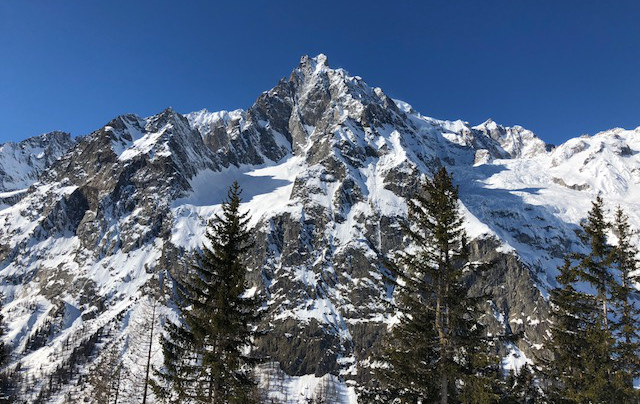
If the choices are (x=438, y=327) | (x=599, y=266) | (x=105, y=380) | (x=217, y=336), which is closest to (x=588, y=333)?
(x=599, y=266)

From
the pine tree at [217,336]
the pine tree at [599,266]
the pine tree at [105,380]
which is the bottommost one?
the pine tree at [105,380]

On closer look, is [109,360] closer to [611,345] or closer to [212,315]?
[212,315]

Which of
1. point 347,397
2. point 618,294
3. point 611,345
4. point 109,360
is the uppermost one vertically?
point 618,294

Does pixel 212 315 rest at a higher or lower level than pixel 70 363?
higher

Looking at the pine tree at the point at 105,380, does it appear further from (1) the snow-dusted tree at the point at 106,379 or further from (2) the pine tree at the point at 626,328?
(2) the pine tree at the point at 626,328

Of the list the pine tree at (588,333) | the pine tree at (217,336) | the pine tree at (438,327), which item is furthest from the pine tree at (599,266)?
the pine tree at (217,336)

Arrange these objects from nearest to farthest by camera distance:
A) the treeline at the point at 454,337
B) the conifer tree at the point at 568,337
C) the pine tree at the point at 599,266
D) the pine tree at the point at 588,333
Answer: the treeline at the point at 454,337 → the pine tree at the point at 588,333 → the pine tree at the point at 599,266 → the conifer tree at the point at 568,337

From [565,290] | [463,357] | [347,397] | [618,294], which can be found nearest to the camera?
[463,357]

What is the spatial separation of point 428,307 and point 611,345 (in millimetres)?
8977

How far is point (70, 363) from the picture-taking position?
647 feet

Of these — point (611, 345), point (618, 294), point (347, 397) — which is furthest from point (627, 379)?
point (347, 397)

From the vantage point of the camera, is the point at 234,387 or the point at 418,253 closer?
the point at 418,253

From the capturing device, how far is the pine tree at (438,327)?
16.8 metres

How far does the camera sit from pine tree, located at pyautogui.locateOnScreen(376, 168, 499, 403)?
16.8m
